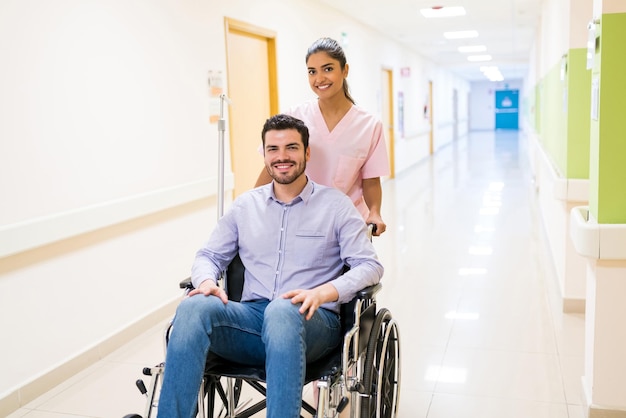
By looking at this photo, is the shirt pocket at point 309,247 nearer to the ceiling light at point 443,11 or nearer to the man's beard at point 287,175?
the man's beard at point 287,175

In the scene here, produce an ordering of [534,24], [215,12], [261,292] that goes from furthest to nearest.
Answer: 1. [534,24]
2. [215,12]
3. [261,292]

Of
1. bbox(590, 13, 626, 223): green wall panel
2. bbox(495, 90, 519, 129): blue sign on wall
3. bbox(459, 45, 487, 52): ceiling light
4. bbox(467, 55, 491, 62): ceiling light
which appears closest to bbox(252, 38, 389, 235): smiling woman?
bbox(590, 13, 626, 223): green wall panel

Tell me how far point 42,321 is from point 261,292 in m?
1.47

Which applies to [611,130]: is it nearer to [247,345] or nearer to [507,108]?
[247,345]

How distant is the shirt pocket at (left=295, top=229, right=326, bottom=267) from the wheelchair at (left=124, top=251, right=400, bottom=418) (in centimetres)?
18

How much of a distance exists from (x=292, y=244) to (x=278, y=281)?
0.13 metres

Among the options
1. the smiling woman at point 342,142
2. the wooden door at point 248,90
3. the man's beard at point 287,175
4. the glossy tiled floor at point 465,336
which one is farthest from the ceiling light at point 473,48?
the man's beard at point 287,175

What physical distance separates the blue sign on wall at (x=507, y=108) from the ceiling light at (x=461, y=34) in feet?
74.8

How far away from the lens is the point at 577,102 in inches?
155

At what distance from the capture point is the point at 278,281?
2.17 metres

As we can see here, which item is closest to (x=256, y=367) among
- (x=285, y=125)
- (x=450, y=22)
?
(x=285, y=125)

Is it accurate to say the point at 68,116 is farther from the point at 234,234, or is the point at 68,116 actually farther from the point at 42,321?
the point at 234,234

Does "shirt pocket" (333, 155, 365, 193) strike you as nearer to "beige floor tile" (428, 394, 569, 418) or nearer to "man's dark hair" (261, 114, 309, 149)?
"man's dark hair" (261, 114, 309, 149)

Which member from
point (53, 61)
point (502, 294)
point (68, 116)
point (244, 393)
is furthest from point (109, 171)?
point (502, 294)
